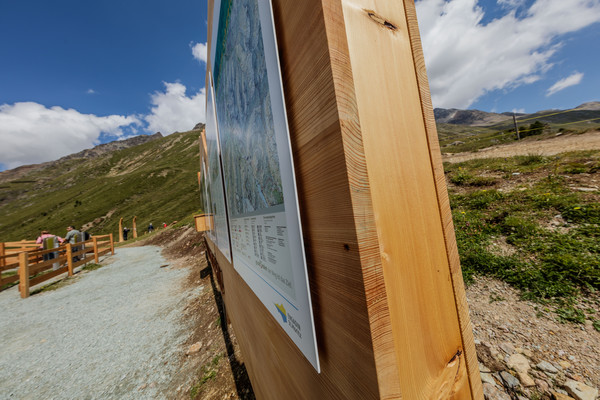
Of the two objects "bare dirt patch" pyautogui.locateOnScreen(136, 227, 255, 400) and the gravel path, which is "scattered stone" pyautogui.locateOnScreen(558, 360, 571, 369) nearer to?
"bare dirt patch" pyautogui.locateOnScreen(136, 227, 255, 400)

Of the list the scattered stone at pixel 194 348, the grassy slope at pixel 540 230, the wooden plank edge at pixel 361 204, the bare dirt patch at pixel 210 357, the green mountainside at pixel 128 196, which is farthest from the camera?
the green mountainside at pixel 128 196

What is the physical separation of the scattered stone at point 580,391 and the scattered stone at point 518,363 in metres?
0.20

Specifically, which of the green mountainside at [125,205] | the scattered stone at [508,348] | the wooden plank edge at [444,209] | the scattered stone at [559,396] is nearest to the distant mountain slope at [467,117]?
the green mountainside at [125,205]

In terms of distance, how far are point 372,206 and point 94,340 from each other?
6455 mm

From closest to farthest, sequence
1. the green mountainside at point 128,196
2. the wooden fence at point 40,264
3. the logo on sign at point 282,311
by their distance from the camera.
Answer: the logo on sign at point 282,311 < the wooden fence at point 40,264 < the green mountainside at point 128,196

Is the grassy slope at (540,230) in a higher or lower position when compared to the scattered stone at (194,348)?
higher

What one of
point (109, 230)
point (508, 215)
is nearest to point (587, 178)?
point (508, 215)

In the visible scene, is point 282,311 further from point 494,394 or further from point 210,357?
point 210,357

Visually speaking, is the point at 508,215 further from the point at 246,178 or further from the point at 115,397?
the point at 115,397

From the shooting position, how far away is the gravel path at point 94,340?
317 centimetres

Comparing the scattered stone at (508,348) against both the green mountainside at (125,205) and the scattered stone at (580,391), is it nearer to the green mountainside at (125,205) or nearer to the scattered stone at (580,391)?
the scattered stone at (580,391)

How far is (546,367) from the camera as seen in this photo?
1.62 meters

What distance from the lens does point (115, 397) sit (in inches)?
114

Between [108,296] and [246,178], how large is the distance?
27.8 ft
